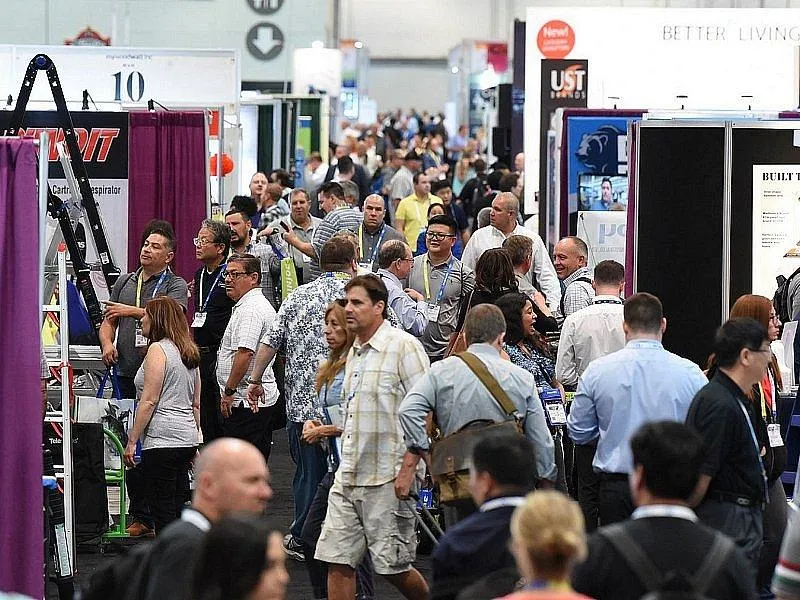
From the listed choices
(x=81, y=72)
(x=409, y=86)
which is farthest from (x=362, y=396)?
(x=409, y=86)

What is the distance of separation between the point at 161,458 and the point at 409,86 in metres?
40.1

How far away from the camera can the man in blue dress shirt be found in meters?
5.41

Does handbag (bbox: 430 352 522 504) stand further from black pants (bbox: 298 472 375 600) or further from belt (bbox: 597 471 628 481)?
black pants (bbox: 298 472 375 600)

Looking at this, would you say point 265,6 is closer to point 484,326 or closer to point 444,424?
point 484,326

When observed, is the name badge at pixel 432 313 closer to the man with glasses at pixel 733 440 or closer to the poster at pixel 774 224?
the poster at pixel 774 224

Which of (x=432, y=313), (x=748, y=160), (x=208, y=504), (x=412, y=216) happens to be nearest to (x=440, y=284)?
(x=432, y=313)

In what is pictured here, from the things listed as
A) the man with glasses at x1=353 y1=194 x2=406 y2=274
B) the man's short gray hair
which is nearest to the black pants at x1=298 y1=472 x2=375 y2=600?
the man's short gray hair

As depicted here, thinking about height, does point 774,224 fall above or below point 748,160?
below

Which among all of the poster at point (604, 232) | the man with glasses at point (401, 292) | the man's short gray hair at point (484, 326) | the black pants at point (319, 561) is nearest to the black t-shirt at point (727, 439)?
the man's short gray hair at point (484, 326)

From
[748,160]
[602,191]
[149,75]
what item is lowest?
[602,191]

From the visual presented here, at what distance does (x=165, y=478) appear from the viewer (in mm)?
6965

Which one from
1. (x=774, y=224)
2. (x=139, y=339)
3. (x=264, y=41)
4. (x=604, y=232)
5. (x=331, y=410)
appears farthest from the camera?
(x=264, y=41)

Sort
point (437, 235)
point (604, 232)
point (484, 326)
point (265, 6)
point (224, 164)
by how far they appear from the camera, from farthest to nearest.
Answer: point (265, 6)
point (224, 164)
point (604, 232)
point (437, 235)
point (484, 326)

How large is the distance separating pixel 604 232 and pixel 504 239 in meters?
2.16
